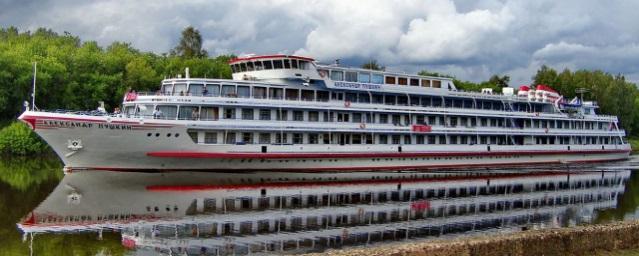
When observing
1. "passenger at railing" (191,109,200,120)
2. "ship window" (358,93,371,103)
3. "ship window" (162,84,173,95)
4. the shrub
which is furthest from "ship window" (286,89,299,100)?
the shrub

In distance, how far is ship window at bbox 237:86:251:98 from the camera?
39325mm

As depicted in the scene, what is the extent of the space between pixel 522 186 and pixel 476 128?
12831mm

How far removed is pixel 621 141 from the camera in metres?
66.6

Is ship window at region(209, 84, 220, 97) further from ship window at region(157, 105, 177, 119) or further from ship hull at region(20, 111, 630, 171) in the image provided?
ship hull at region(20, 111, 630, 171)

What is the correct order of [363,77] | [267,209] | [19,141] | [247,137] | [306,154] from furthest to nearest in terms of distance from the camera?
1. [19,141]
2. [363,77]
3. [306,154]
4. [247,137]
5. [267,209]

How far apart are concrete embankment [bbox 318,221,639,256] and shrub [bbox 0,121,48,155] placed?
4846 cm

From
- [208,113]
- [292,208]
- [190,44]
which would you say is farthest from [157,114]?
[190,44]

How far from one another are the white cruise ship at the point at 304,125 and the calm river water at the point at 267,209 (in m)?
1.52

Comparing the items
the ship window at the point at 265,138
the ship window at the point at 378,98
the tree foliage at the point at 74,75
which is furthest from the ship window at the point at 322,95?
the tree foliage at the point at 74,75

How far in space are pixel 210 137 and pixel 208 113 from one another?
1.50 meters

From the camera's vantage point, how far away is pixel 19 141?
183ft

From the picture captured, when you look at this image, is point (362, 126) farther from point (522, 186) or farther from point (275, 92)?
point (522, 186)

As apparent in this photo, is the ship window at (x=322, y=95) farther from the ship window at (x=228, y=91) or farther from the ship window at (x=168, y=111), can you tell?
the ship window at (x=168, y=111)

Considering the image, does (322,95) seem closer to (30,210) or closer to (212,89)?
(212,89)
